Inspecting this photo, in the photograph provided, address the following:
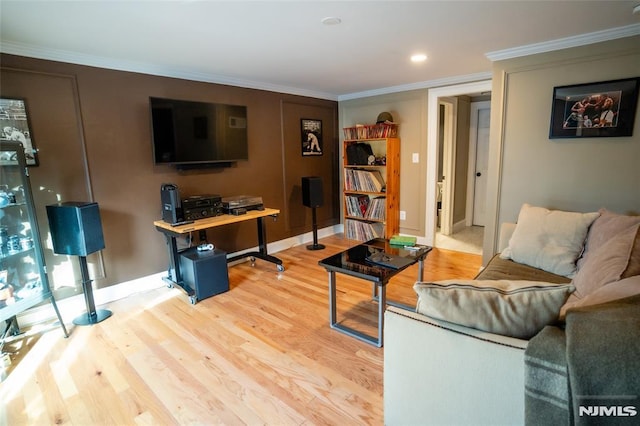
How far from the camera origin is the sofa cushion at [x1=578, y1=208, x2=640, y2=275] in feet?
6.75

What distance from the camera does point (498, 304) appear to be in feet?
3.81

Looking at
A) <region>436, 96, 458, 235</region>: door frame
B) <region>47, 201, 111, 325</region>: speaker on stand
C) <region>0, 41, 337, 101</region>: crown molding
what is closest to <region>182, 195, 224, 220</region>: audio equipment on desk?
<region>47, 201, 111, 325</region>: speaker on stand

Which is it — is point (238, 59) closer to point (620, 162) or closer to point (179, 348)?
point (179, 348)

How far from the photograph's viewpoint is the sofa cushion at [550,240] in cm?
229

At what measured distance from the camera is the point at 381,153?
481 centimetres

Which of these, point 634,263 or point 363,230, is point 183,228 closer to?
point 363,230

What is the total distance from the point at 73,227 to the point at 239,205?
141 cm

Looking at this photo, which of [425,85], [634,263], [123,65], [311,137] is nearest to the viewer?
[634,263]

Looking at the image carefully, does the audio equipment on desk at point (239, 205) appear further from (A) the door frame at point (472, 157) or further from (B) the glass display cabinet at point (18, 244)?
(A) the door frame at point (472, 157)

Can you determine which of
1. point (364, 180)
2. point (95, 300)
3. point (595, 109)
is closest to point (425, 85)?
point (364, 180)

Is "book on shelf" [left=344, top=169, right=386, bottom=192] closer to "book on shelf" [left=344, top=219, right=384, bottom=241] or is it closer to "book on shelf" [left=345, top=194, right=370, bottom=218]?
"book on shelf" [left=345, top=194, right=370, bottom=218]

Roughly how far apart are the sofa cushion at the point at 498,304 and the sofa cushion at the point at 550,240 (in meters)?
1.38

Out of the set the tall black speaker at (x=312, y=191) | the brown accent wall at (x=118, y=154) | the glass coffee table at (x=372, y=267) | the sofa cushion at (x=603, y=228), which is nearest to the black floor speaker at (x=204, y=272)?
the brown accent wall at (x=118, y=154)

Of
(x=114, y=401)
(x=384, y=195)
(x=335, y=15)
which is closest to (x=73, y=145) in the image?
(x=114, y=401)
